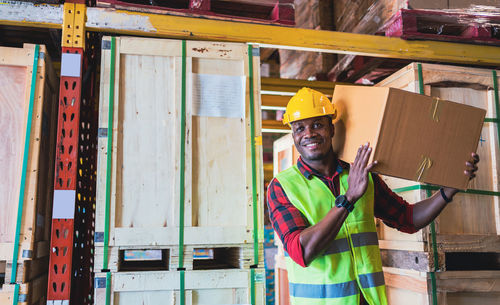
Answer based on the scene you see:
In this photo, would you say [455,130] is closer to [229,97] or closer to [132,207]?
[229,97]

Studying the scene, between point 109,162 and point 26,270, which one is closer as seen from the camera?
point 26,270

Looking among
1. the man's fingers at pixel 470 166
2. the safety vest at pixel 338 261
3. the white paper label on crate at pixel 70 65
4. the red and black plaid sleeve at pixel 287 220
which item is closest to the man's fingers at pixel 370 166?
the safety vest at pixel 338 261

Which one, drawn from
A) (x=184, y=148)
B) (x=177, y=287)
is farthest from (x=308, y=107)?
(x=177, y=287)

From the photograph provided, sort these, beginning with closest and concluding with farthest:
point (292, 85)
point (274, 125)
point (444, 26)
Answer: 1. point (444, 26)
2. point (292, 85)
3. point (274, 125)

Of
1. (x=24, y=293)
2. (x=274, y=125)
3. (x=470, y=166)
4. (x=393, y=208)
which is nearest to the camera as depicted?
(x=470, y=166)

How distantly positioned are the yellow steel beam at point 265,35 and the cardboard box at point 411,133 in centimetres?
129

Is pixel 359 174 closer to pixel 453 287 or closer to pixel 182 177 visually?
pixel 182 177

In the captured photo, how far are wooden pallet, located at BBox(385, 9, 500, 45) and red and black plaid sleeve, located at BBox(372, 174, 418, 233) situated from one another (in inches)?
69.7

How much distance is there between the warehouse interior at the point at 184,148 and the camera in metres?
3.18

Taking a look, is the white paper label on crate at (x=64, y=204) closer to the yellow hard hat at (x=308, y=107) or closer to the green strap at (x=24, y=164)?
the green strap at (x=24, y=164)

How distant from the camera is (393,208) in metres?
2.92

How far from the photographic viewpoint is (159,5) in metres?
3.92

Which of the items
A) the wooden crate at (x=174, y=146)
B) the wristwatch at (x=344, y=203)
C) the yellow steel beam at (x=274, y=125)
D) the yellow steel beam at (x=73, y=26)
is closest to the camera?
the wristwatch at (x=344, y=203)

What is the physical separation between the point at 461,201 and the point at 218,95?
91.0 inches
